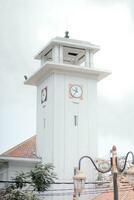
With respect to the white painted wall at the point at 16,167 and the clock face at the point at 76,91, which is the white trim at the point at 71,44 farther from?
the white painted wall at the point at 16,167

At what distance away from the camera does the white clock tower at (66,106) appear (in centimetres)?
2752

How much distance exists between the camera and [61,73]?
1125 inches

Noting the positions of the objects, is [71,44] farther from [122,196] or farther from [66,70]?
[122,196]

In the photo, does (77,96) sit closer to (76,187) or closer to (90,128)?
(90,128)

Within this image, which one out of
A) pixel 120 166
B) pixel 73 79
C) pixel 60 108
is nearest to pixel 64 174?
pixel 60 108

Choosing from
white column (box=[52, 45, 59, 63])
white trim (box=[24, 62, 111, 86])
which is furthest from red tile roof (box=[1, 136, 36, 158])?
white column (box=[52, 45, 59, 63])

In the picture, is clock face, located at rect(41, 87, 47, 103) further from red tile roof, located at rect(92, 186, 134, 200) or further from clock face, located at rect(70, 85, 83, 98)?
red tile roof, located at rect(92, 186, 134, 200)

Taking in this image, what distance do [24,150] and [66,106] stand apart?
405 centimetres

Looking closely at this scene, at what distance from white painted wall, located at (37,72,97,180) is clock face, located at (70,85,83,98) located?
9.2 inches

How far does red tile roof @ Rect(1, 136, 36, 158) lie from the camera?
29.0 m

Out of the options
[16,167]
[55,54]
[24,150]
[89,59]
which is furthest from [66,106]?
[16,167]

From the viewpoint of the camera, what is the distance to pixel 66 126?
91.3 feet

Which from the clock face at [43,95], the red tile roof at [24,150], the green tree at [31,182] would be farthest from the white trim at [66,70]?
the green tree at [31,182]

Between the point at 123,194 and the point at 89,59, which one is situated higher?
the point at 89,59
